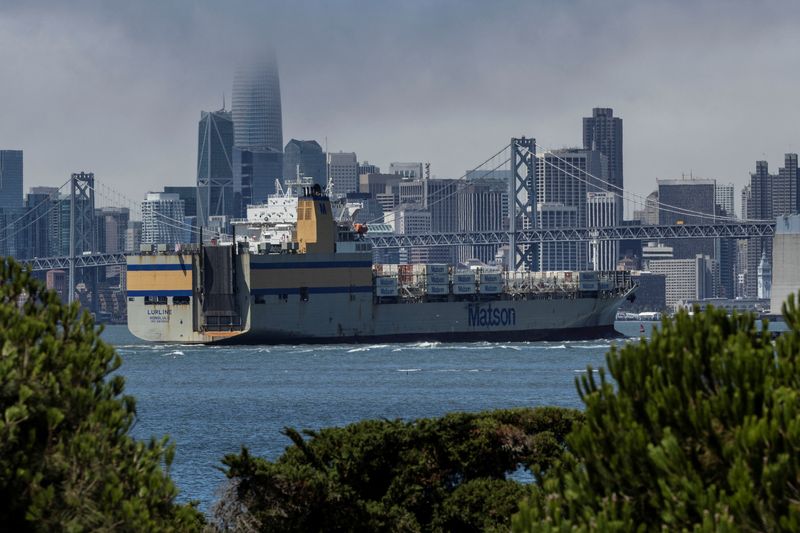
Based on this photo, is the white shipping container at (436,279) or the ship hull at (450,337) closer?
the ship hull at (450,337)

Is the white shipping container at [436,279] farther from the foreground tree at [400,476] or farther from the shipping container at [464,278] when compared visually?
the foreground tree at [400,476]

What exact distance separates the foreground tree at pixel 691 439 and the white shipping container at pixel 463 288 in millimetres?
65182

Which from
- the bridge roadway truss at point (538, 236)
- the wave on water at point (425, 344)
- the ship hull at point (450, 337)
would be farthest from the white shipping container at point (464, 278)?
the bridge roadway truss at point (538, 236)

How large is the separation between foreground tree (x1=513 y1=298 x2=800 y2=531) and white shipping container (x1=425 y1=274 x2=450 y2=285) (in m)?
64.4

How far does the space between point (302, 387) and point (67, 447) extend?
3675cm

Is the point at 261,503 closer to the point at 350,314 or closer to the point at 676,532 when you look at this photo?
the point at 676,532

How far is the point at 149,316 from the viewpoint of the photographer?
69.6 m

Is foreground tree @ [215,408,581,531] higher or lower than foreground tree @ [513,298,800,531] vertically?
lower

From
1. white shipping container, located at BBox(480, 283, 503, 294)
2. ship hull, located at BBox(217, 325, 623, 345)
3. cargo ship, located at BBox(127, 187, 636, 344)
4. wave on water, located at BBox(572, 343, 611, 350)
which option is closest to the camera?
cargo ship, located at BBox(127, 187, 636, 344)

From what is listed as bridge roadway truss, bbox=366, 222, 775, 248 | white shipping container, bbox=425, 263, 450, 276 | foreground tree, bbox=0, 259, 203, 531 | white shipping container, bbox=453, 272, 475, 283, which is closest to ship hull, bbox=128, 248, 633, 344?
white shipping container, bbox=425, 263, 450, 276

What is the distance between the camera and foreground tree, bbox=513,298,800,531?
A: 30.4 ft

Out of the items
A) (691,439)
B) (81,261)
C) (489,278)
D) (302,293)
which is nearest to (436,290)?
(489,278)

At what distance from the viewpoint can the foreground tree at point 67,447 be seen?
10703 millimetres

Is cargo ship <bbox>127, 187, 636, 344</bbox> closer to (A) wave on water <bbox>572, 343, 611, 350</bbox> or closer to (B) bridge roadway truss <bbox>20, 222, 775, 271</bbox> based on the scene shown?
(A) wave on water <bbox>572, 343, 611, 350</bbox>
